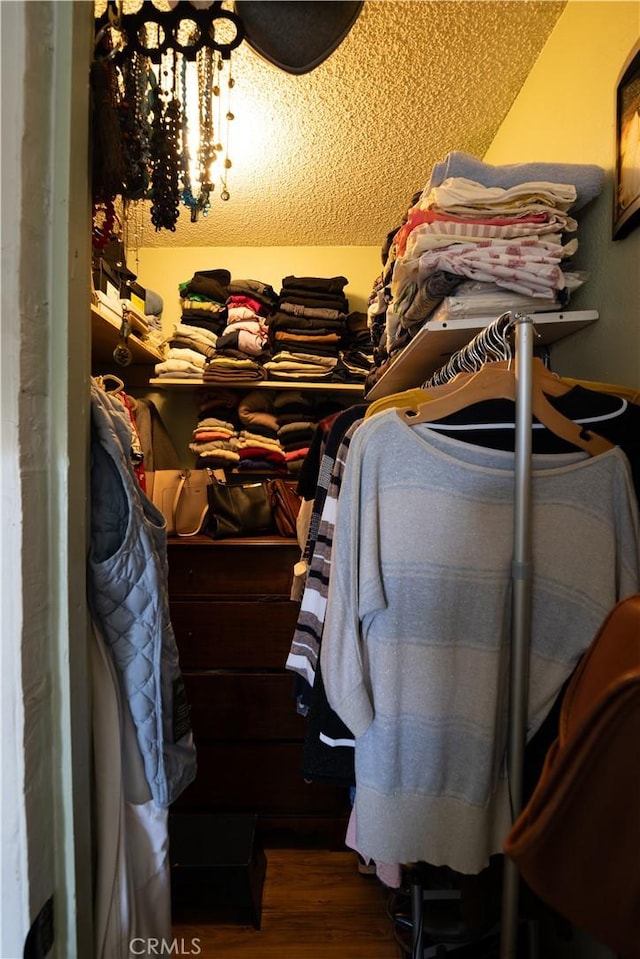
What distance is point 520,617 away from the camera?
2.17ft

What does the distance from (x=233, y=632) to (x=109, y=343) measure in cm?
111

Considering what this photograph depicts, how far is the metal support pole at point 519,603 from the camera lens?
652mm

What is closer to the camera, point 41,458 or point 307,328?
point 41,458

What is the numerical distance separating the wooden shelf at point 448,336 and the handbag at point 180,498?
0.84 m

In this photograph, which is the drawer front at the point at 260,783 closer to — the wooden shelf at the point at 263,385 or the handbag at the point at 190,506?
the handbag at the point at 190,506

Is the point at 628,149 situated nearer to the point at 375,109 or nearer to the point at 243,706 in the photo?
the point at 375,109

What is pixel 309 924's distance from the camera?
125 cm

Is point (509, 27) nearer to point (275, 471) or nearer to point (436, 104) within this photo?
point (436, 104)

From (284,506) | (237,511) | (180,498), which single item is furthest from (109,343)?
(284,506)

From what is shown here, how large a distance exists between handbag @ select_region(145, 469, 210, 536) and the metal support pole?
1272 millimetres

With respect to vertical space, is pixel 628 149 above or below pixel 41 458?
above

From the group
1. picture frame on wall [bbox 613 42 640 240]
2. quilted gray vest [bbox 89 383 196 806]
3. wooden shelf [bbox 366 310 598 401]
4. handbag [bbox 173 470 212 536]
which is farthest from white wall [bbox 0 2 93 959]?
handbag [bbox 173 470 212 536]

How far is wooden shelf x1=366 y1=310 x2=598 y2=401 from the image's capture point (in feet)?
3.01

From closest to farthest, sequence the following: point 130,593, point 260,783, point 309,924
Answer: point 130,593 < point 309,924 < point 260,783
